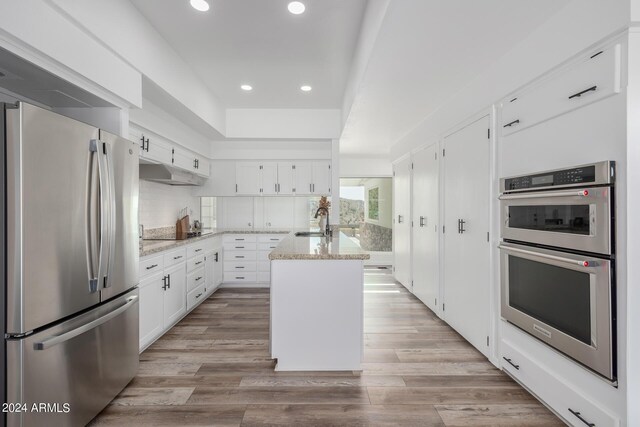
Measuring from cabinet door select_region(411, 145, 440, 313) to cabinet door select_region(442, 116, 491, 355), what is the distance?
27 cm

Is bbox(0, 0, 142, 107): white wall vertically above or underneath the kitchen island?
above

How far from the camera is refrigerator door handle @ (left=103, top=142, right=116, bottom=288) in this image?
1904 millimetres

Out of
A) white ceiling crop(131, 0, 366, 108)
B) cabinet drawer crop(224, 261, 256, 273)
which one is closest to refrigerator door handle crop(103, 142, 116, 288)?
white ceiling crop(131, 0, 366, 108)

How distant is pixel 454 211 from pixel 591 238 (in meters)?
1.61

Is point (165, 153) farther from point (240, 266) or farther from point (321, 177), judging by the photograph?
point (321, 177)

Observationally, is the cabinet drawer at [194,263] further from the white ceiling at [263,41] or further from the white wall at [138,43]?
the white ceiling at [263,41]

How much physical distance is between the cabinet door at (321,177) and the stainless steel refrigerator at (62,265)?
3.44 m

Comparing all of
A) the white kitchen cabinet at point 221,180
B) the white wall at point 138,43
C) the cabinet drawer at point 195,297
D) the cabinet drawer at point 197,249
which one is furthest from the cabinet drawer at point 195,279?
the white wall at point 138,43

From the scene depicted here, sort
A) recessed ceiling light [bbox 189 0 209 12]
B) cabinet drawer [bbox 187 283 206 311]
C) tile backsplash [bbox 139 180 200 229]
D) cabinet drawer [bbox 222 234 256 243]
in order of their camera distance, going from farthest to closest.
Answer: cabinet drawer [bbox 222 234 256 243] < tile backsplash [bbox 139 180 200 229] < cabinet drawer [bbox 187 283 206 311] < recessed ceiling light [bbox 189 0 209 12]

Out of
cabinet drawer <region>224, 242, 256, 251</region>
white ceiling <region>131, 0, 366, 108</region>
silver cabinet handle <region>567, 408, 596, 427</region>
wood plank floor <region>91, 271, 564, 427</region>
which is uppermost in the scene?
white ceiling <region>131, 0, 366, 108</region>

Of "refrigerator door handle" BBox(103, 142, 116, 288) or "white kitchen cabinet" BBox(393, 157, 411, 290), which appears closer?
"refrigerator door handle" BBox(103, 142, 116, 288)

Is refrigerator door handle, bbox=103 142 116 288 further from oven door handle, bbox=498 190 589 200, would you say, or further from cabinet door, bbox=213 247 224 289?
cabinet door, bbox=213 247 224 289

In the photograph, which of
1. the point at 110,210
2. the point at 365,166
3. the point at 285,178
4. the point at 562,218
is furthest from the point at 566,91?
→ the point at 365,166

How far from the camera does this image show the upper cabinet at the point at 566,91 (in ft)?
5.01
